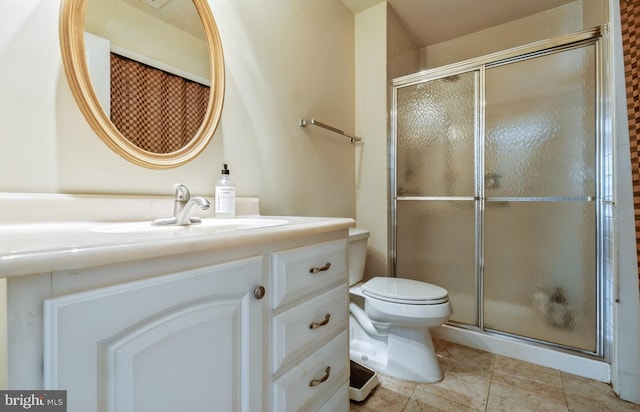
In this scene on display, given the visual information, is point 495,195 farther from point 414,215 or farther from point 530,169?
point 414,215

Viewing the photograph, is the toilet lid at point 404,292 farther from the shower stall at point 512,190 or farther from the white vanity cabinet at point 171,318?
the white vanity cabinet at point 171,318

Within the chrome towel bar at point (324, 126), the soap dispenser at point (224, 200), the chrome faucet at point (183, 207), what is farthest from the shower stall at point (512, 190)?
the chrome faucet at point (183, 207)

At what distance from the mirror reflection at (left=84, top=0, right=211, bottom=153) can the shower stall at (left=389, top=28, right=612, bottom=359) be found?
1452mm

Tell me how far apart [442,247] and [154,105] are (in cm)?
190

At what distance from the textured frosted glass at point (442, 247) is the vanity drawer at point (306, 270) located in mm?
1276

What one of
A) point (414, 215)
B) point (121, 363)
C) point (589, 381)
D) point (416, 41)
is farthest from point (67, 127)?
point (416, 41)

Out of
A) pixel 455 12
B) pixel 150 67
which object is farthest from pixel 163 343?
pixel 455 12

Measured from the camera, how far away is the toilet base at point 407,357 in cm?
142

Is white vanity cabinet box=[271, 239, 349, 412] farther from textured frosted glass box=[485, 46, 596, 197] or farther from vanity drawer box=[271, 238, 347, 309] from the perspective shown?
textured frosted glass box=[485, 46, 596, 197]

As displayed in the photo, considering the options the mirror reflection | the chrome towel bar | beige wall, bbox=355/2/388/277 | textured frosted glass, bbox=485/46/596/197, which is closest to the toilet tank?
beige wall, bbox=355/2/388/277

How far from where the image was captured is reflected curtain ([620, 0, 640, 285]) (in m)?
1.07

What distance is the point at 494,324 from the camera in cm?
177

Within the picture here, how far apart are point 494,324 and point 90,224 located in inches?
82.9

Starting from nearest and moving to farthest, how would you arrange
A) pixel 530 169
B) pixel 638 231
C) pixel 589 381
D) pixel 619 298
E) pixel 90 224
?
pixel 90 224 → pixel 638 231 → pixel 619 298 → pixel 589 381 → pixel 530 169
